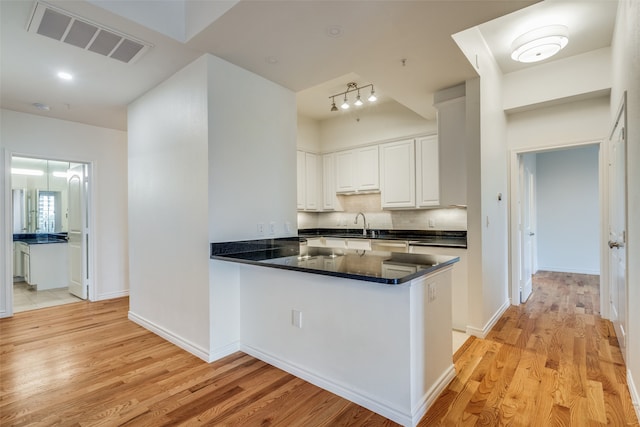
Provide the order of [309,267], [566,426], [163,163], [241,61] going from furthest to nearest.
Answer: [163,163]
[241,61]
[309,267]
[566,426]

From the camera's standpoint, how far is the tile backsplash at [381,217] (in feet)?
15.4

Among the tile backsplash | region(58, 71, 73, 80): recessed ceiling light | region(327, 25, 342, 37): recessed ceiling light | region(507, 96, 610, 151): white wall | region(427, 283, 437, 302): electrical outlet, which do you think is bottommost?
region(427, 283, 437, 302): electrical outlet

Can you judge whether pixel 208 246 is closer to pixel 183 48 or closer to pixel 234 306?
pixel 234 306

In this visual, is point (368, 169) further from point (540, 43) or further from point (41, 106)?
point (41, 106)

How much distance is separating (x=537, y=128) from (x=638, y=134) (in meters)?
2.42

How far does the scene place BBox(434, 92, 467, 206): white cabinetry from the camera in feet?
11.2

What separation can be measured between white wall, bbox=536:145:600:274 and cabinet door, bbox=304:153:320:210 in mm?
4780

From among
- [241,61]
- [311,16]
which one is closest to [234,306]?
[241,61]

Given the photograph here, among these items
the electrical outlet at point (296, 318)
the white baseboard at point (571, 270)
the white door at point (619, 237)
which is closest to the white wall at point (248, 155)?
the electrical outlet at point (296, 318)

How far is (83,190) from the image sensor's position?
15.3 ft

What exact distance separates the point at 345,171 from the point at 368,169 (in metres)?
0.46

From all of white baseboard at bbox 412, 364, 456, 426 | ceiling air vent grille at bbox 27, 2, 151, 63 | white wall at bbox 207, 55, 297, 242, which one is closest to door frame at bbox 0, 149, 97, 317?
ceiling air vent grille at bbox 27, 2, 151, 63

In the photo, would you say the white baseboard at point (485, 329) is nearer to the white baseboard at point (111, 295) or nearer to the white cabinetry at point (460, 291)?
the white cabinetry at point (460, 291)

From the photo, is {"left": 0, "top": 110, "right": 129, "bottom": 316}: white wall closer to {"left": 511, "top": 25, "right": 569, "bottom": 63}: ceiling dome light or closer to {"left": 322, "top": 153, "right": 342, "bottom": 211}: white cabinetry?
{"left": 322, "top": 153, "right": 342, "bottom": 211}: white cabinetry
